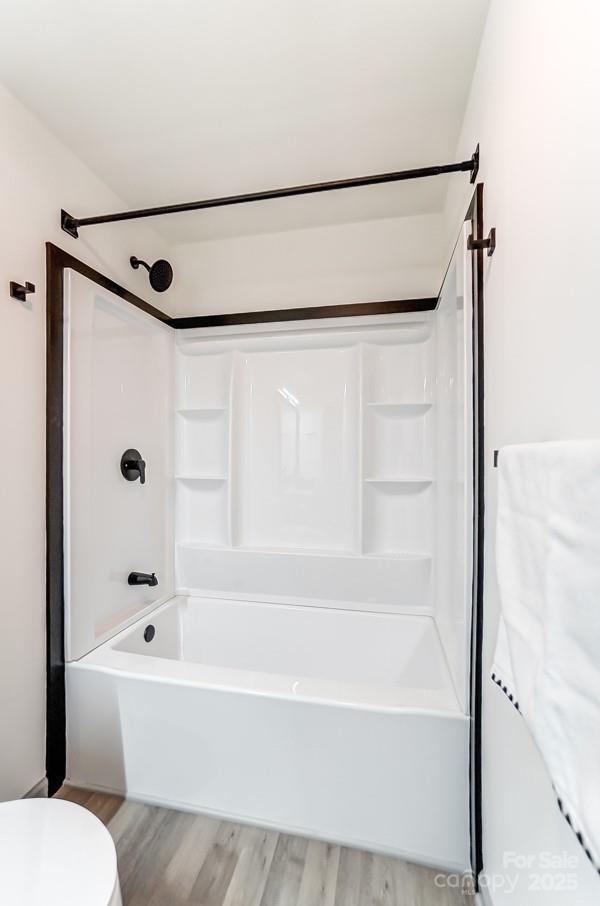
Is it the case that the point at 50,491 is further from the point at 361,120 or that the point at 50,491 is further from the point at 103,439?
the point at 361,120

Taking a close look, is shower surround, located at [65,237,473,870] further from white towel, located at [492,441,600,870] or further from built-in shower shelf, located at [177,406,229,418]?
white towel, located at [492,441,600,870]

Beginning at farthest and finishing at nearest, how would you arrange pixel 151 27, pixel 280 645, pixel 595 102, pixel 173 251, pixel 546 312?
pixel 173 251 < pixel 280 645 < pixel 151 27 < pixel 546 312 < pixel 595 102

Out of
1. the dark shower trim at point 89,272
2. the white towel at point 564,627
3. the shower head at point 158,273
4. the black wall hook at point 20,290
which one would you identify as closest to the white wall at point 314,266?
the shower head at point 158,273

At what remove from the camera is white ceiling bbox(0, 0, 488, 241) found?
3.93 ft

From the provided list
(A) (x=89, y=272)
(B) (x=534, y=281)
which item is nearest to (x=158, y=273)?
(A) (x=89, y=272)

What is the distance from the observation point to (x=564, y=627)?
0.51 metres

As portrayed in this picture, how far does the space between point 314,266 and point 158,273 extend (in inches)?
33.8

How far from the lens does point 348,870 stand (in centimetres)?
131

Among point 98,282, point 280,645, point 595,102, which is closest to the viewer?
point 595,102

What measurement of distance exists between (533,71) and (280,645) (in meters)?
2.36

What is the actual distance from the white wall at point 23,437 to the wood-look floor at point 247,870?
1.69ft

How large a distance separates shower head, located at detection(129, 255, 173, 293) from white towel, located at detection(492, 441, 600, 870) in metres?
2.07

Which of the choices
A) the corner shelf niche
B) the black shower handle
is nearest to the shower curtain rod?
the corner shelf niche

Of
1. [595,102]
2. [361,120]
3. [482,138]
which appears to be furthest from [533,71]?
[361,120]
